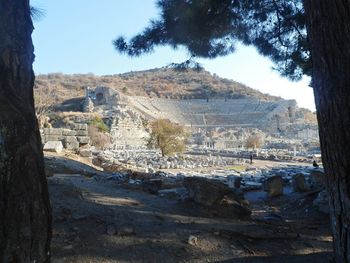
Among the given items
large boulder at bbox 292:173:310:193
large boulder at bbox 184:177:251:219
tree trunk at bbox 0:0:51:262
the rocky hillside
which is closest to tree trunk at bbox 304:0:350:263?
tree trunk at bbox 0:0:51:262

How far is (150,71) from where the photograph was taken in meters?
123

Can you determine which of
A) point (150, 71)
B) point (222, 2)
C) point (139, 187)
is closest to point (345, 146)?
point (222, 2)

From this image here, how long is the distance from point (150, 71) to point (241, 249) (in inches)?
4787

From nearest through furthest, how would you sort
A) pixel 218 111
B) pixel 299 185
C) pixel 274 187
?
pixel 299 185, pixel 274 187, pixel 218 111

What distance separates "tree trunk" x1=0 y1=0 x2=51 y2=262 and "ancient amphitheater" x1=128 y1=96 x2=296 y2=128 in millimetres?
60731

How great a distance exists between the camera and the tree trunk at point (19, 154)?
1640 mm

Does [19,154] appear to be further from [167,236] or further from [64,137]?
[64,137]

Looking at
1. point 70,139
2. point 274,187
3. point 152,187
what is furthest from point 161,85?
point 152,187

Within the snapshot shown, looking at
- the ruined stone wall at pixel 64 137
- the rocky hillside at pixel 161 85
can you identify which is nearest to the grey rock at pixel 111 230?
the ruined stone wall at pixel 64 137

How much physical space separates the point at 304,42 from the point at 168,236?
134 inches

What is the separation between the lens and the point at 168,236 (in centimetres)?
341

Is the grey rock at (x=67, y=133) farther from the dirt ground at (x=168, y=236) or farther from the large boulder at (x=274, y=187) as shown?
the dirt ground at (x=168, y=236)

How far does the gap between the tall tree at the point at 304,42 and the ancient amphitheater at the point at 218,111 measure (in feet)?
185

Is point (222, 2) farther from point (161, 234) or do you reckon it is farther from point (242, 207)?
point (161, 234)
